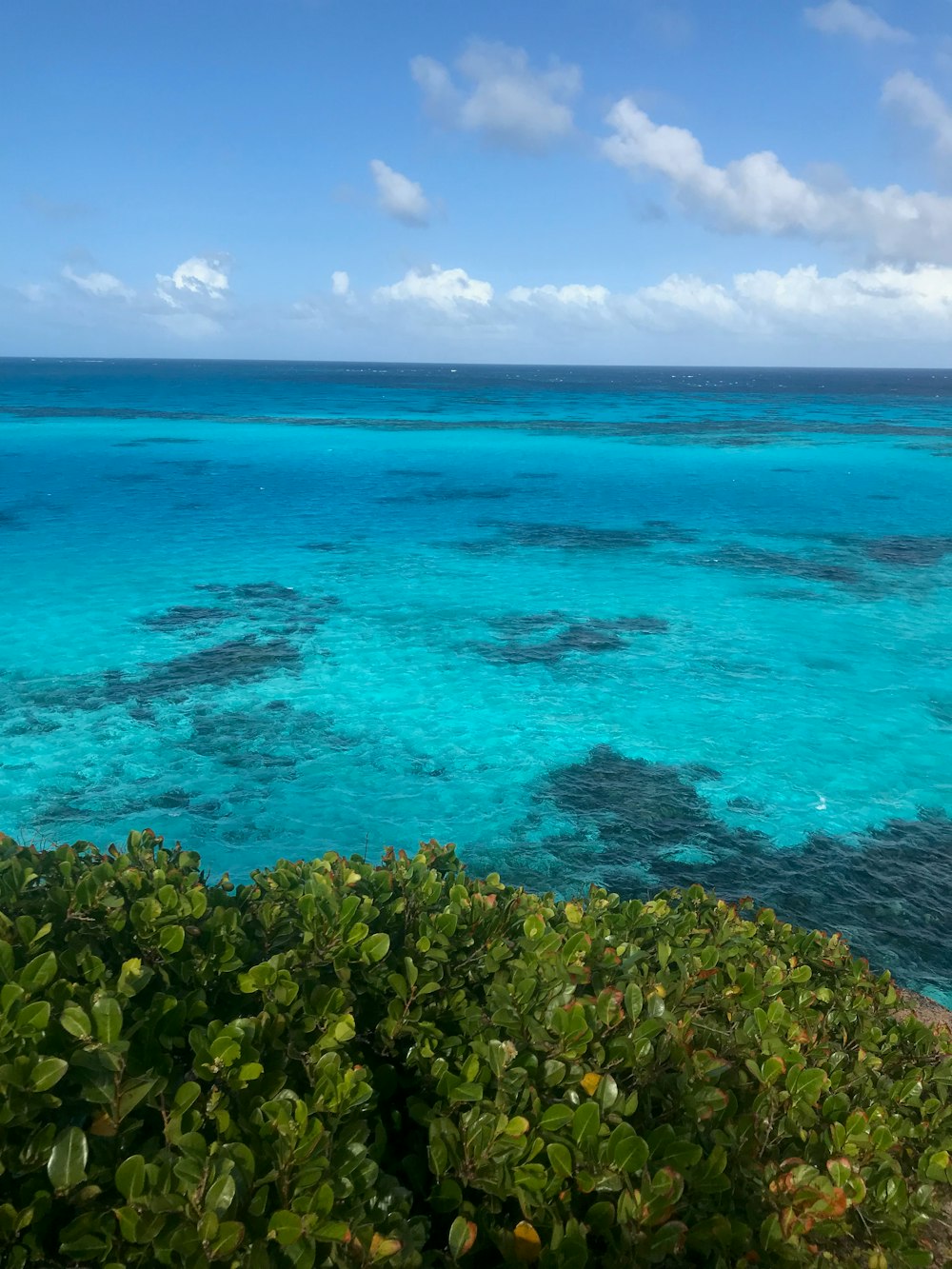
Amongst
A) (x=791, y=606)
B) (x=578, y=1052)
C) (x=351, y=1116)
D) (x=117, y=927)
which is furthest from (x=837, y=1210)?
(x=791, y=606)

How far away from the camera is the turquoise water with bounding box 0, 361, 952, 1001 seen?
Answer: 1260 centimetres

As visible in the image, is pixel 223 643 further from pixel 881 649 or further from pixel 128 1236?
pixel 128 1236

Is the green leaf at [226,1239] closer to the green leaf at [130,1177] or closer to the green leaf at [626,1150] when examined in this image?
the green leaf at [130,1177]

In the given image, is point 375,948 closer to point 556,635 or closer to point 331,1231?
point 331,1231

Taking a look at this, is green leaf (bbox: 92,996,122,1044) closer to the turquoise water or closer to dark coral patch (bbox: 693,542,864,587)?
the turquoise water

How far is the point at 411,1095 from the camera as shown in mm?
3303

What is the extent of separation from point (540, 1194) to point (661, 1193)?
0.39 metres

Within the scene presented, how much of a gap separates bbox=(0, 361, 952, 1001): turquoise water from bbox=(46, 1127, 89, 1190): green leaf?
9.51 m

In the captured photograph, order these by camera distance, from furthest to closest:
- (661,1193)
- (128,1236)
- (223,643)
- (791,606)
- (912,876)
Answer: (791,606)
(223,643)
(912,876)
(661,1193)
(128,1236)

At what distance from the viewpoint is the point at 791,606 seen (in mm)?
23828

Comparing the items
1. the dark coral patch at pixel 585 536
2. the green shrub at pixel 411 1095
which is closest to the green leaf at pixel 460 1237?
the green shrub at pixel 411 1095

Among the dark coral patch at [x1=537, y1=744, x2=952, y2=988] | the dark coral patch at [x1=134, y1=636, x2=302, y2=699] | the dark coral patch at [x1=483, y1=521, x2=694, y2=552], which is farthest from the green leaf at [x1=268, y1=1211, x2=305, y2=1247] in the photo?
the dark coral patch at [x1=483, y1=521, x2=694, y2=552]

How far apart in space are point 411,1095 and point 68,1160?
4.23 feet

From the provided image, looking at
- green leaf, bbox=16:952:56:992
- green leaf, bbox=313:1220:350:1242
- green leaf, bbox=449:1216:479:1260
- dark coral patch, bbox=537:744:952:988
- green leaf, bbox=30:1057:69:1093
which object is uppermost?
green leaf, bbox=16:952:56:992
